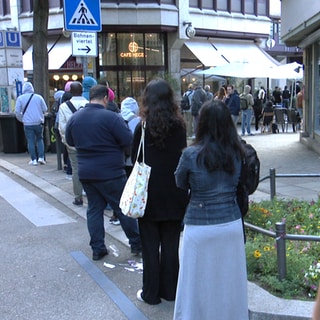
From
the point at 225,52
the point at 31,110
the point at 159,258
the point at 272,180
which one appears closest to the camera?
the point at 159,258

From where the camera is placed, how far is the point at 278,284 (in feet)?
12.4

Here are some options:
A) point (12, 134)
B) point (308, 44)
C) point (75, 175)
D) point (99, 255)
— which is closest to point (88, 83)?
point (75, 175)

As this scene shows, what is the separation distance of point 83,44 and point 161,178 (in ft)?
14.4

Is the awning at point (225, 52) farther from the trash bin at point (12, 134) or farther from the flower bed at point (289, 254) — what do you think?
the flower bed at point (289, 254)

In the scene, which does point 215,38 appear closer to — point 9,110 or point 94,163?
point 9,110

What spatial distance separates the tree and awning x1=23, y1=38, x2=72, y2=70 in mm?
7815

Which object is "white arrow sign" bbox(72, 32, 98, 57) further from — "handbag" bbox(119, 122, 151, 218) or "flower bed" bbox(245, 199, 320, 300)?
"handbag" bbox(119, 122, 151, 218)

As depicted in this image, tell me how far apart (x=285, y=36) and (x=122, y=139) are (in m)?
10.0

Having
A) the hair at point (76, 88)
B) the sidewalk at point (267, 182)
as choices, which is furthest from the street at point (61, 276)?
the hair at point (76, 88)

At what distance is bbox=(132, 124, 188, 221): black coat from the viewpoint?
145 inches

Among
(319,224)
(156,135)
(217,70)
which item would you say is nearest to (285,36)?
(217,70)

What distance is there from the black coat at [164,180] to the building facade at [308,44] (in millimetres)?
7991

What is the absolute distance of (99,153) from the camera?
4.72 m

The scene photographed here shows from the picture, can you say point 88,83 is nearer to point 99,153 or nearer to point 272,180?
point 99,153
